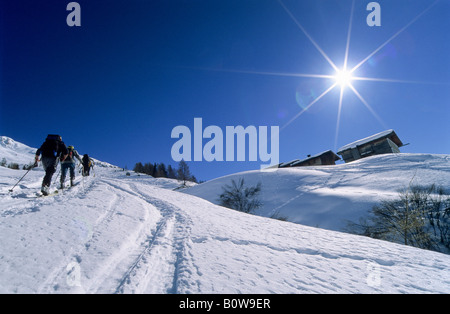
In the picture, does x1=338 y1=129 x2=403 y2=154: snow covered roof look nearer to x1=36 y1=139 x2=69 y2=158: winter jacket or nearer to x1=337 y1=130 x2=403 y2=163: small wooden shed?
x1=337 y1=130 x2=403 y2=163: small wooden shed

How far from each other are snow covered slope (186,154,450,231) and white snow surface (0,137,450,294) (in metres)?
7.15

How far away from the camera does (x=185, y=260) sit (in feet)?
6.03

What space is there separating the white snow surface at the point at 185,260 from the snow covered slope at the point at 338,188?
715 centimetres

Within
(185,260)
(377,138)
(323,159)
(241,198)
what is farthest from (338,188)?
(323,159)

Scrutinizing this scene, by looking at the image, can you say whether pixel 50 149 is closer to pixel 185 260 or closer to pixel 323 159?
pixel 185 260

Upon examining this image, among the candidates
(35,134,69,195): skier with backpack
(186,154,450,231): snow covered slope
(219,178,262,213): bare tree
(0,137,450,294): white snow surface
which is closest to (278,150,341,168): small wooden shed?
(186,154,450,231): snow covered slope

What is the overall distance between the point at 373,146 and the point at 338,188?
2091 cm

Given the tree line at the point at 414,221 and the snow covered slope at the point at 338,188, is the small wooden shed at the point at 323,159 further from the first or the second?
the tree line at the point at 414,221

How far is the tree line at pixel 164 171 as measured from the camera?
135 feet
